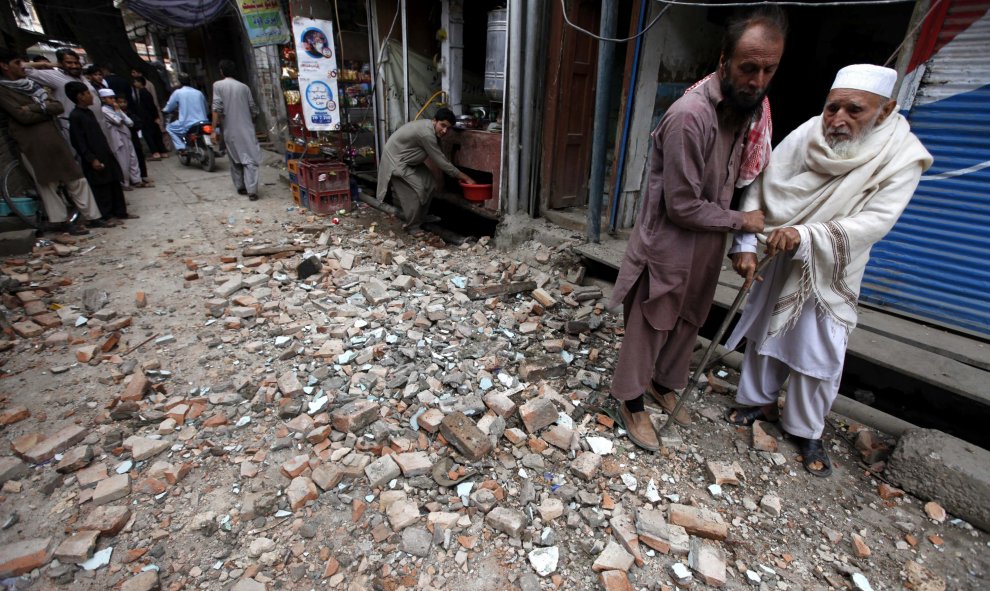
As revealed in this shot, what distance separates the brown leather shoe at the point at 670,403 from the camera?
305 cm

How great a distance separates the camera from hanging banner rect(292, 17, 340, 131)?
7055mm

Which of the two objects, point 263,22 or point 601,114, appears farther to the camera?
point 263,22

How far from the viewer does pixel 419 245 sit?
618 cm

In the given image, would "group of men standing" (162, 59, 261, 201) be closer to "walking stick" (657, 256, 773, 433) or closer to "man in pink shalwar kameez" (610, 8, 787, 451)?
"man in pink shalwar kameez" (610, 8, 787, 451)

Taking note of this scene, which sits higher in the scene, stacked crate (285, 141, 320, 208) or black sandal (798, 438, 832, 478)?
stacked crate (285, 141, 320, 208)

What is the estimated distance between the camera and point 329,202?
715 cm

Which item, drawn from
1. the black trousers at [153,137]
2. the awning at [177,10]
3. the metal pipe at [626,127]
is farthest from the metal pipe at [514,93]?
the black trousers at [153,137]

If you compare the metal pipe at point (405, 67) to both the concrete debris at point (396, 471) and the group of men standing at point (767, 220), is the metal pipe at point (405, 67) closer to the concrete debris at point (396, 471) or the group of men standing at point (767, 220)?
the concrete debris at point (396, 471)

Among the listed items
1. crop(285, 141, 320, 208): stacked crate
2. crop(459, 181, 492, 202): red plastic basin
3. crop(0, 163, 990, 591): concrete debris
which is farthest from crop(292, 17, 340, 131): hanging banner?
crop(0, 163, 990, 591): concrete debris

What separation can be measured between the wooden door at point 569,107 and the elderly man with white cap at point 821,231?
11.6 ft

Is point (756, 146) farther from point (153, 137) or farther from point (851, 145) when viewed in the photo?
point (153, 137)

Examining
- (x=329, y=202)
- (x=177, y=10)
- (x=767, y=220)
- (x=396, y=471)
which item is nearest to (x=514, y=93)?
(x=329, y=202)

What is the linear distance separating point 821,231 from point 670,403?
55.1 inches

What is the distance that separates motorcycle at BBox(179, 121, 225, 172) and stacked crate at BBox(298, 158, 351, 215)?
4108 millimetres
